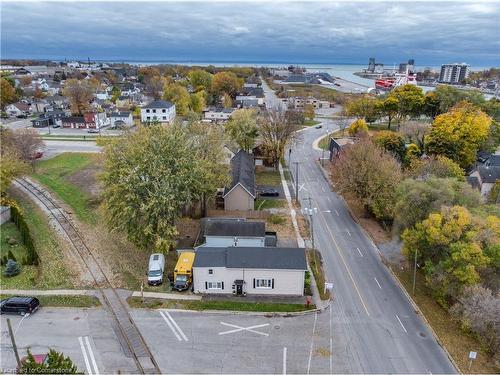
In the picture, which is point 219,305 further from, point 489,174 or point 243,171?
point 489,174

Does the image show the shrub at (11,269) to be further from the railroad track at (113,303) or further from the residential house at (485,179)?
the residential house at (485,179)

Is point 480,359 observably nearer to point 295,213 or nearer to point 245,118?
point 295,213

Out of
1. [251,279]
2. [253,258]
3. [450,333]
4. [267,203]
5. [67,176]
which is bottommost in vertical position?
[450,333]

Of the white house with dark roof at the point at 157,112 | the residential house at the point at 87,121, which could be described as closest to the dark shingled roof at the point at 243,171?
the white house with dark roof at the point at 157,112

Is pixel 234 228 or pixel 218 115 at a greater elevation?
pixel 218 115

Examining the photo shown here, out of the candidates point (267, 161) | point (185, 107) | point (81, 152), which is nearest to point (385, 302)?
point (267, 161)

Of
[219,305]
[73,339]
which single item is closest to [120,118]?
[219,305]

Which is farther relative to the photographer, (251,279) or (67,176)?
(67,176)
